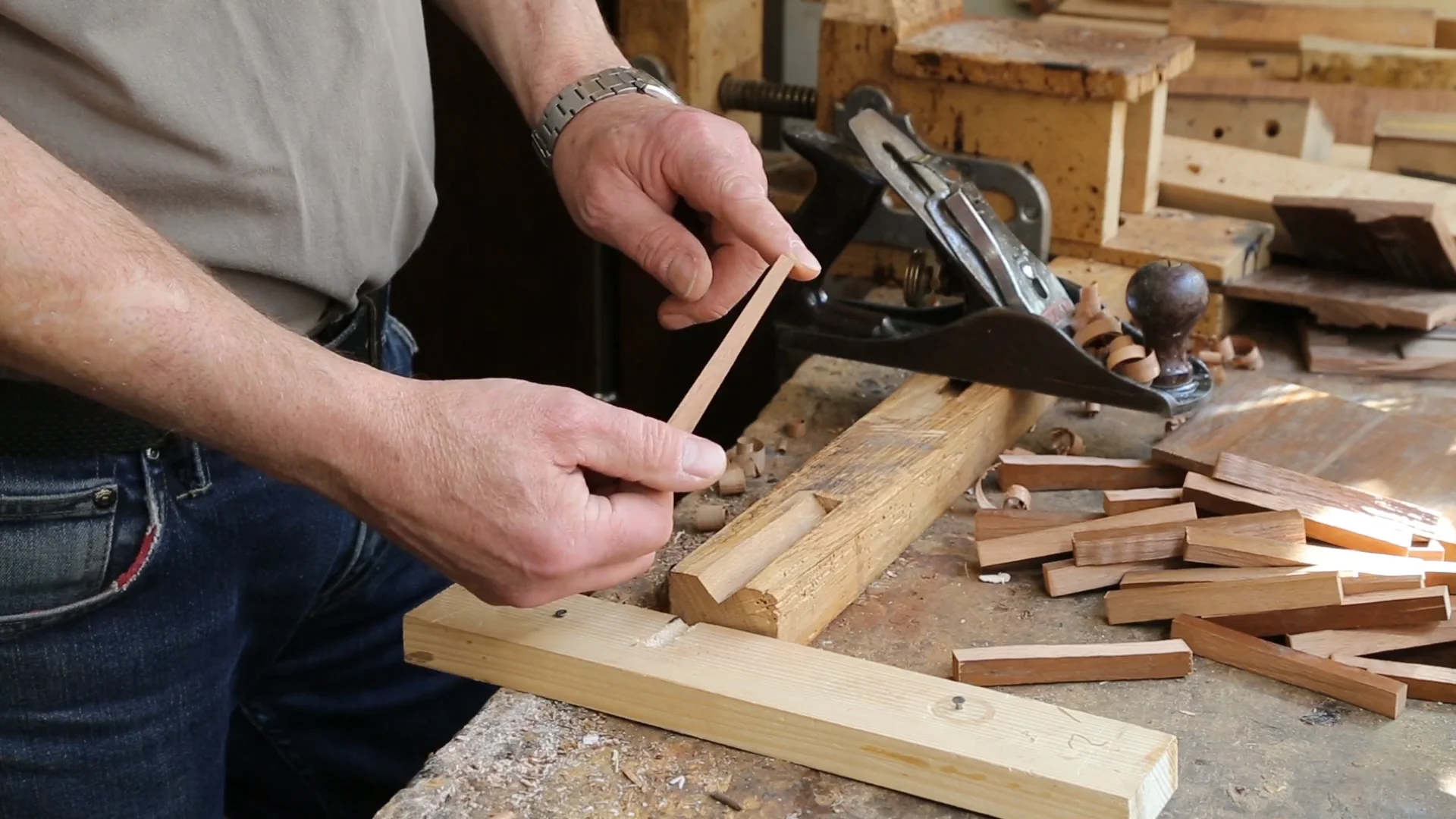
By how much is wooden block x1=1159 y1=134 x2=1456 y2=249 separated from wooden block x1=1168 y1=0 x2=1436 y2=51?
2.65 feet

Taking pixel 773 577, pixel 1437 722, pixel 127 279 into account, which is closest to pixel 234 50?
pixel 127 279

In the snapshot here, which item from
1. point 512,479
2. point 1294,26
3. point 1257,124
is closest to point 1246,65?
point 1294,26

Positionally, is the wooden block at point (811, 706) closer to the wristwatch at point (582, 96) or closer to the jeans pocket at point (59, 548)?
the jeans pocket at point (59, 548)

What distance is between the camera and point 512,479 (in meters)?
1.00

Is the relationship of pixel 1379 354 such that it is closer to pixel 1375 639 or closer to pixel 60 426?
pixel 1375 639

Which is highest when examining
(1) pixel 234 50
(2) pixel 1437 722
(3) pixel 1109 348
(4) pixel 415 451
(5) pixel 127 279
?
(1) pixel 234 50

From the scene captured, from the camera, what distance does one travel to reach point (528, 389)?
1.04 metres

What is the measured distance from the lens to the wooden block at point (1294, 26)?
A: 3039 millimetres

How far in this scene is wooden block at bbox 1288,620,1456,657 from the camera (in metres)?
1.21

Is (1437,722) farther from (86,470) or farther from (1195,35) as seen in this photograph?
(1195,35)

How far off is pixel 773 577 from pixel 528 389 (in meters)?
0.29

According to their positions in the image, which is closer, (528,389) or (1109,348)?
(528,389)

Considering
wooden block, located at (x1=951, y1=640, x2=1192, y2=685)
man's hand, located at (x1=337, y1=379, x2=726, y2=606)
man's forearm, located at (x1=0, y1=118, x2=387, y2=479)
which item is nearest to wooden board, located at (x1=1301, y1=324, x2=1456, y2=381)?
wooden block, located at (x1=951, y1=640, x2=1192, y2=685)

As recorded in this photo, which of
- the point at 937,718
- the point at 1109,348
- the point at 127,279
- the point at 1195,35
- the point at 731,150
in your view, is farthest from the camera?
the point at 1195,35
